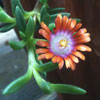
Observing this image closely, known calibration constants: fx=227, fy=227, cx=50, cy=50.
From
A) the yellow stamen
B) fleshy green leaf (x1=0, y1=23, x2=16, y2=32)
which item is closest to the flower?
the yellow stamen

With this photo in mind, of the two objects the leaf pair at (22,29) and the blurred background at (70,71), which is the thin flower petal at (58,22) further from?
the blurred background at (70,71)

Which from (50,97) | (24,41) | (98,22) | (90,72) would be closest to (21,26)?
(24,41)

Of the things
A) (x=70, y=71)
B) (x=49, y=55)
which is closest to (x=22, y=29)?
(x=49, y=55)

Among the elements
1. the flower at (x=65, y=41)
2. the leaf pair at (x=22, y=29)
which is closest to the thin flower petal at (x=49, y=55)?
the flower at (x=65, y=41)

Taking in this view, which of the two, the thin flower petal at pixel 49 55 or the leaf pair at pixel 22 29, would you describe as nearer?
the thin flower petal at pixel 49 55

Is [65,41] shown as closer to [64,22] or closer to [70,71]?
[64,22]
